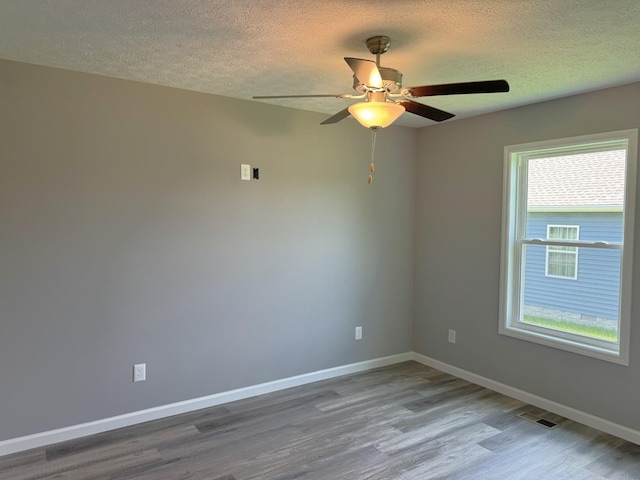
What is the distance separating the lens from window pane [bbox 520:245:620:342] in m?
3.11

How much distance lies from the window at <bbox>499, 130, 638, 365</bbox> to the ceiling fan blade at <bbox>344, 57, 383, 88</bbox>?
202 centimetres

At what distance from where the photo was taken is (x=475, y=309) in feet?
13.2

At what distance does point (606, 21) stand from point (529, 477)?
95.7 inches

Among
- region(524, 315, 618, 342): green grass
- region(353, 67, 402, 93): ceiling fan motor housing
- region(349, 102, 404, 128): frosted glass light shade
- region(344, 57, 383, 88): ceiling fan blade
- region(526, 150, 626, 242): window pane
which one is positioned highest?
region(353, 67, 402, 93): ceiling fan motor housing

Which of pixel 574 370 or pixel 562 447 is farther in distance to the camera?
pixel 574 370

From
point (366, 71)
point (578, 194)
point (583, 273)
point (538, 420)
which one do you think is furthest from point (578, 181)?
point (366, 71)

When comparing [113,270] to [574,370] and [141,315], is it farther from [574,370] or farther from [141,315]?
[574,370]

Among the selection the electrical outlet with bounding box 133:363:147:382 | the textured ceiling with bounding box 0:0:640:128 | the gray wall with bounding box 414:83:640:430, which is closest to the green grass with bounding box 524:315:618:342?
the gray wall with bounding box 414:83:640:430

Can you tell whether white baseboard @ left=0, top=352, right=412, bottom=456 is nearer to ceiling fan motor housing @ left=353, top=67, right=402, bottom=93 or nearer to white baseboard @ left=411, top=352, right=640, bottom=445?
white baseboard @ left=411, top=352, right=640, bottom=445

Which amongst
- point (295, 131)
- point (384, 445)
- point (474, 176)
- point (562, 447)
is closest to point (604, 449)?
point (562, 447)

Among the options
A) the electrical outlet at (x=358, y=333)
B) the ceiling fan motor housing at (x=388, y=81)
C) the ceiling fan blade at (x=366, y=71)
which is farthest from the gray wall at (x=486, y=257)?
the ceiling fan blade at (x=366, y=71)

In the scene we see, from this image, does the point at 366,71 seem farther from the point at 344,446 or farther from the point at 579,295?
the point at 579,295

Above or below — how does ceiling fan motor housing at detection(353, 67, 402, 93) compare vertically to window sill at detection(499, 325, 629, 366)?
above

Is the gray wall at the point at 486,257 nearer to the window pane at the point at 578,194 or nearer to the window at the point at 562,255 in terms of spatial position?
the window pane at the point at 578,194
